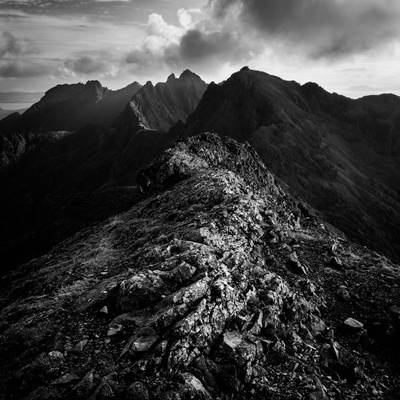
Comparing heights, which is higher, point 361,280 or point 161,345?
point 161,345

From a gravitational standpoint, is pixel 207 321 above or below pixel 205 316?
below

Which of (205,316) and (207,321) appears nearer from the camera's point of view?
(207,321)

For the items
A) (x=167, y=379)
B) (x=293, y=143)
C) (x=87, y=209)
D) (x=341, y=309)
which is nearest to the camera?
(x=167, y=379)

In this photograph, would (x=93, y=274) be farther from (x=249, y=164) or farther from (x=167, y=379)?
(x=249, y=164)

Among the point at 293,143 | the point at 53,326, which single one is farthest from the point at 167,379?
the point at 293,143

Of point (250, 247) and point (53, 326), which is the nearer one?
point (53, 326)

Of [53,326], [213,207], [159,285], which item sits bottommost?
[53,326]

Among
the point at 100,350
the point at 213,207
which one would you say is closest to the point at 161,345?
the point at 100,350

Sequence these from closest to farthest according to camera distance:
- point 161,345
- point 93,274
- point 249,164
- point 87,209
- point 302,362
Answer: point 161,345, point 302,362, point 93,274, point 249,164, point 87,209
